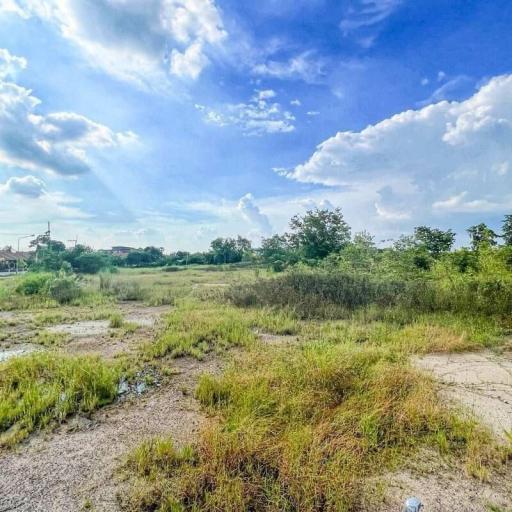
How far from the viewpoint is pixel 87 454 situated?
8.29 feet

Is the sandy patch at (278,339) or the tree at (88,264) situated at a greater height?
the tree at (88,264)

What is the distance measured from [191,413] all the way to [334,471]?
1.51 metres

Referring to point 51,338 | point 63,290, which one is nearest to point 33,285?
point 63,290

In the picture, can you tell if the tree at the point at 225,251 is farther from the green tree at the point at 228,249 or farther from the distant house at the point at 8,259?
the distant house at the point at 8,259

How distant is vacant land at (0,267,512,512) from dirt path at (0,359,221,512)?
12mm

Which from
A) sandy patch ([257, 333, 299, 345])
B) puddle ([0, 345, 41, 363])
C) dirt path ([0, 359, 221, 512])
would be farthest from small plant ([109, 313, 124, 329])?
dirt path ([0, 359, 221, 512])

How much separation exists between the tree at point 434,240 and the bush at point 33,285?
12578 mm

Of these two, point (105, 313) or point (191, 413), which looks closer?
point (191, 413)

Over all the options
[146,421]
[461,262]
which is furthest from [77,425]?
[461,262]

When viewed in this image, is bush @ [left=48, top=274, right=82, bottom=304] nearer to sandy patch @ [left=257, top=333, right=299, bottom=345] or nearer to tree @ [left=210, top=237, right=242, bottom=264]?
sandy patch @ [left=257, top=333, right=299, bottom=345]

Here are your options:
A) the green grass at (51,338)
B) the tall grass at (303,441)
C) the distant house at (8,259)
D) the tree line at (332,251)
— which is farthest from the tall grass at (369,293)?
the distant house at (8,259)

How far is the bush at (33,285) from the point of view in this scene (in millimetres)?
11297

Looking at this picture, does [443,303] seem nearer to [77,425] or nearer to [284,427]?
[284,427]

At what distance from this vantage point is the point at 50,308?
9469 mm
